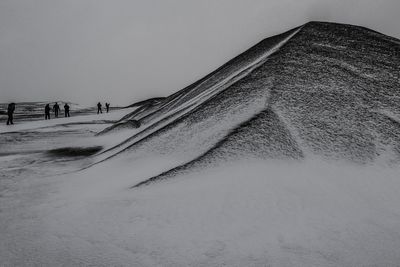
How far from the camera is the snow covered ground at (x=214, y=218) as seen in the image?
4648mm

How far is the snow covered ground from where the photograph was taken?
465 cm

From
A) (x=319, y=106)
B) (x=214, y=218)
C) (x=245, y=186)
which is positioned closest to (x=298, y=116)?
(x=319, y=106)

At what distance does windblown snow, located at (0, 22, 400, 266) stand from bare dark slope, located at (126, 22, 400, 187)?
0.15 feet

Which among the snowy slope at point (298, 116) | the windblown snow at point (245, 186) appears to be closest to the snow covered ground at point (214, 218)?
the windblown snow at point (245, 186)

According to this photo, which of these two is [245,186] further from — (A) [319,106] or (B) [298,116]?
(A) [319,106]

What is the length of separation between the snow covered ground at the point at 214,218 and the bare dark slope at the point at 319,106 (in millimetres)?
537

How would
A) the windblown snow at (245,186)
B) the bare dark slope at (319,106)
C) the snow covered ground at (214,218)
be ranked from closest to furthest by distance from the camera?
the snow covered ground at (214,218), the windblown snow at (245,186), the bare dark slope at (319,106)

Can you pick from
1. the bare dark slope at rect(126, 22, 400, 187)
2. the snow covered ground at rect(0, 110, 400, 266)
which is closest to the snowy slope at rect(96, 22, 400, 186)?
the bare dark slope at rect(126, 22, 400, 187)

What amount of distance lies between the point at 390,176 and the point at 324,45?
898 cm

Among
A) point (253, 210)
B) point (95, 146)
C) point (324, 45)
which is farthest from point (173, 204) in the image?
point (324, 45)

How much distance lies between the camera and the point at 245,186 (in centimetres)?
649

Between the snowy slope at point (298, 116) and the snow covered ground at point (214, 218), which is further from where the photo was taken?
the snowy slope at point (298, 116)

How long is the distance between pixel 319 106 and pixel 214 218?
5.47 m

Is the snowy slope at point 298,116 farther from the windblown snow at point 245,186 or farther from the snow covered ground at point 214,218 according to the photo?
the snow covered ground at point 214,218
